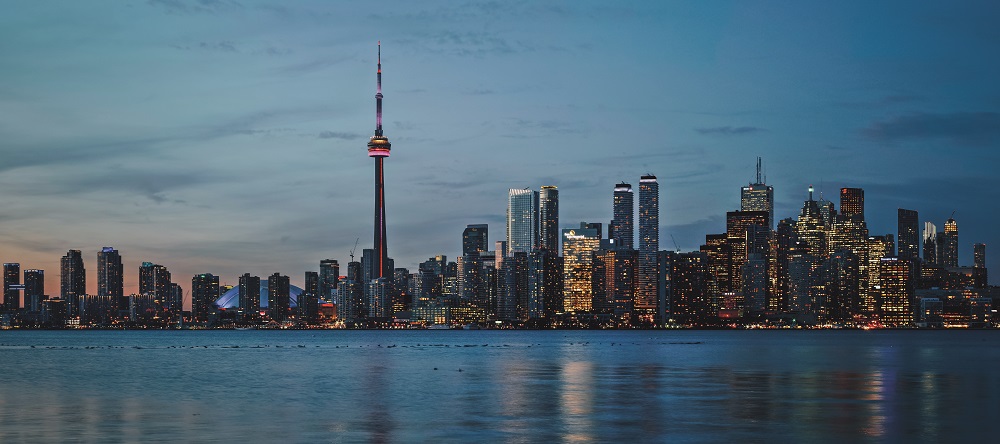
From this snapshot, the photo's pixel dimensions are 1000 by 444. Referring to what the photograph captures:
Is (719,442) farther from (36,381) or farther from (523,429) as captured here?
(36,381)

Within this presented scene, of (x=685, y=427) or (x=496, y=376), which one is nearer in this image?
(x=685, y=427)

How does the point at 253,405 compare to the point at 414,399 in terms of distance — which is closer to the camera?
the point at 253,405

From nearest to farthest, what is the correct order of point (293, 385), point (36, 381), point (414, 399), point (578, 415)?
1. point (578, 415)
2. point (414, 399)
3. point (293, 385)
4. point (36, 381)

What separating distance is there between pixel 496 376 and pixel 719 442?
61238 mm

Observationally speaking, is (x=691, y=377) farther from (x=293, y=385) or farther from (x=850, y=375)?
(x=293, y=385)

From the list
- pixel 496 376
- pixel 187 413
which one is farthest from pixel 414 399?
pixel 496 376

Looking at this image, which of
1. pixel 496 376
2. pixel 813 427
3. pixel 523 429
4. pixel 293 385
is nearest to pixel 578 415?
pixel 523 429

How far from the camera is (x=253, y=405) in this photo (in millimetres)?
76812

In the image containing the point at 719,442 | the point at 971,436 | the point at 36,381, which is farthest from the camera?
the point at 36,381

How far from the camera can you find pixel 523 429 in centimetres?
5928

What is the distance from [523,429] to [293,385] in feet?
146

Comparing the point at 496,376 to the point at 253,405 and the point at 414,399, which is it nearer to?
the point at 414,399

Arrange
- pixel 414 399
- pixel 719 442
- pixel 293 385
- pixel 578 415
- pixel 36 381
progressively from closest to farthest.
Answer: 1. pixel 719 442
2. pixel 578 415
3. pixel 414 399
4. pixel 293 385
5. pixel 36 381

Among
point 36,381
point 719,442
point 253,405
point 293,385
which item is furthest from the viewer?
point 36,381
